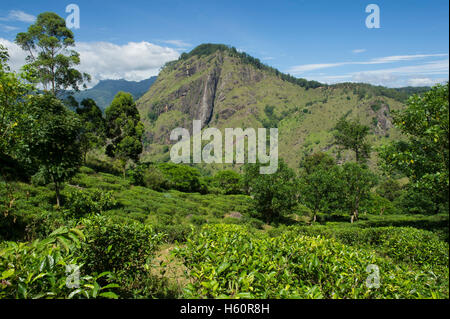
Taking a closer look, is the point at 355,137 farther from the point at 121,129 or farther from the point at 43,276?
the point at 43,276

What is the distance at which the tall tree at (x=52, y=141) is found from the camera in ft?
32.6

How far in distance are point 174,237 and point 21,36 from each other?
2718cm

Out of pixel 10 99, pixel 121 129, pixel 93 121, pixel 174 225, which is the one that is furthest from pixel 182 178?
pixel 10 99

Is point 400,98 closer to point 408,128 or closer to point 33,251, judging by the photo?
point 408,128

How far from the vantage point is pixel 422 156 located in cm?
909

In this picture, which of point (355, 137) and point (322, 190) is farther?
point (355, 137)

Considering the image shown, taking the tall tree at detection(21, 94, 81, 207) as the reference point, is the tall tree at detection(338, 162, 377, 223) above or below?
below

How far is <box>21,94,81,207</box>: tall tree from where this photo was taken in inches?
392

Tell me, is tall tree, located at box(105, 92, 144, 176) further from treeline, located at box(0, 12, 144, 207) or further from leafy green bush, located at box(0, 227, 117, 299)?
leafy green bush, located at box(0, 227, 117, 299)

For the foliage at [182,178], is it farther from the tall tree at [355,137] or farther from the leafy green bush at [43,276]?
the leafy green bush at [43,276]

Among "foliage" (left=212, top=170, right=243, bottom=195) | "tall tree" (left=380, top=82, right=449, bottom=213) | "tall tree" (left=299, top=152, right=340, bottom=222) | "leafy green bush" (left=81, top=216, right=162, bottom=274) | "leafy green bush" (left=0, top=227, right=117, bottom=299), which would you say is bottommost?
"foliage" (left=212, top=170, right=243, bottom=195)

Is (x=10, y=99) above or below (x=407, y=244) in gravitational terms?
above

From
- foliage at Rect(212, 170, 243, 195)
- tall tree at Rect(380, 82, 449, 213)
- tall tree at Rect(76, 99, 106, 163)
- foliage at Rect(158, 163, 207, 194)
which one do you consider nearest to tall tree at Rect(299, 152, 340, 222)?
tall tree at Rect(380, 82, 449, 213)

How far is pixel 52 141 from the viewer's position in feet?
34.4
